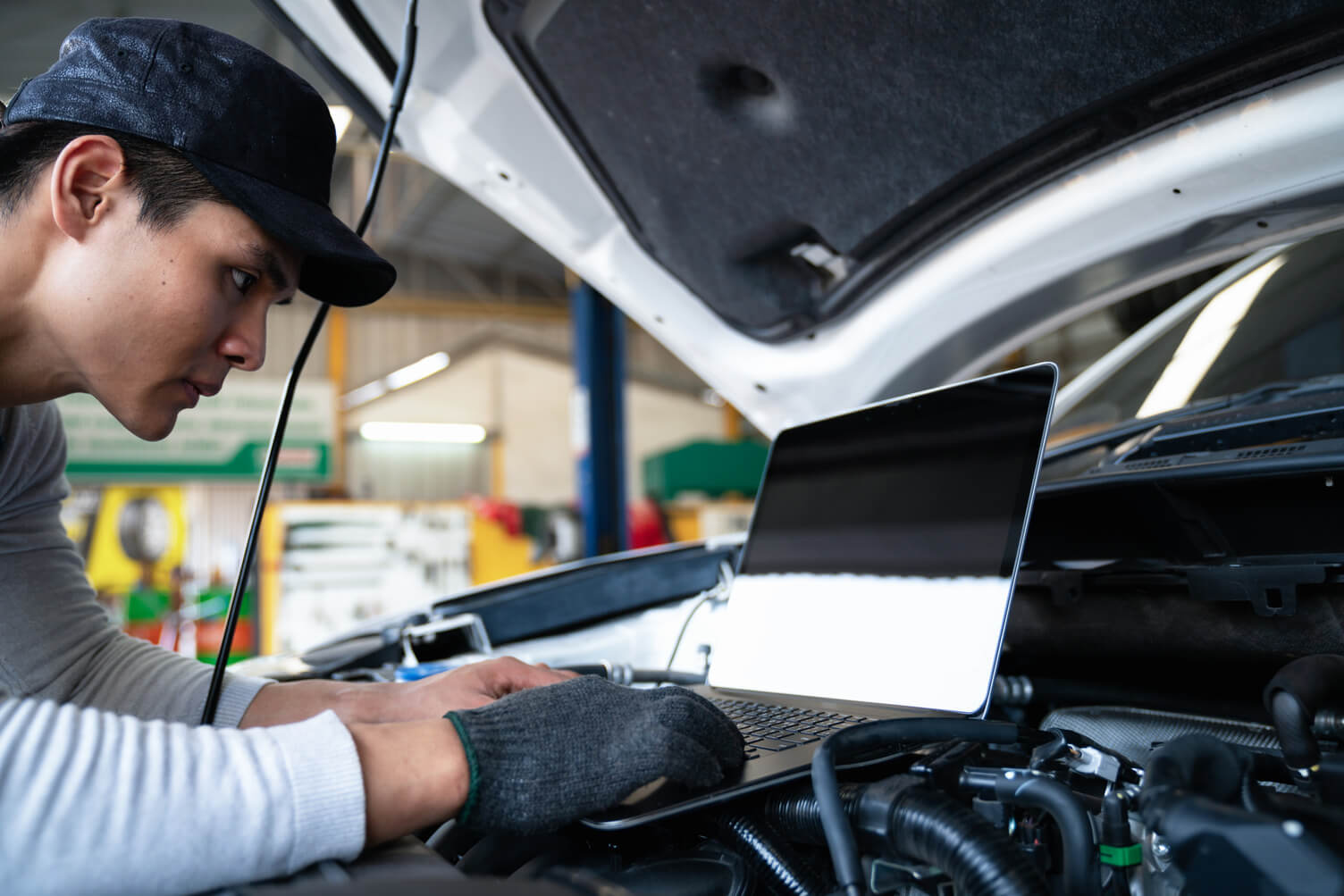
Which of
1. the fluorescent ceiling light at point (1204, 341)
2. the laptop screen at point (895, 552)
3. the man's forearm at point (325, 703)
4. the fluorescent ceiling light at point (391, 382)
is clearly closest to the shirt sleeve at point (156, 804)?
the man's forearm at point (325, 703)

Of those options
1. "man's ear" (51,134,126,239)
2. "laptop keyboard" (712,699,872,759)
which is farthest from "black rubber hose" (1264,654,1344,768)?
"man's ear" (51,134,126,239)

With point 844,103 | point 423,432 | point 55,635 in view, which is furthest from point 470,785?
point 423,432

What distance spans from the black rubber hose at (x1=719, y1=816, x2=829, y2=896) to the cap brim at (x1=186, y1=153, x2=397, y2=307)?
523 mm

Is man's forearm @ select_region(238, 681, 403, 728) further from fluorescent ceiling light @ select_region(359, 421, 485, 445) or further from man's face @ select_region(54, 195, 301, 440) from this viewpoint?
fluorescent ceiling light @ select_region(359, 421, 485, 445)

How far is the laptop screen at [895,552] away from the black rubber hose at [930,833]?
23 centimetres

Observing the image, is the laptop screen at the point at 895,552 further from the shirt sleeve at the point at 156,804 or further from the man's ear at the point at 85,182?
the man's ear at the point at 85,182

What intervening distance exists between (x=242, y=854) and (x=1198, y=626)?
2.39 ft

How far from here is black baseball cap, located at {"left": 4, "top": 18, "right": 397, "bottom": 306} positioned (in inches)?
26.5

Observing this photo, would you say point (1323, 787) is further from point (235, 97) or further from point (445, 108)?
point (445, 108)

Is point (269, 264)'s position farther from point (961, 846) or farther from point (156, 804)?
point (961, 846)

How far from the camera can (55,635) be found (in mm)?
857

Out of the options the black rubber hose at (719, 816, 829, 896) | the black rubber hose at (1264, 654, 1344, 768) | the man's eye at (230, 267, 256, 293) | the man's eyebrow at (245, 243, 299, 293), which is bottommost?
the black rubber hose at (719, 816, 829, 896)

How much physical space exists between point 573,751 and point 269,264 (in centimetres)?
47

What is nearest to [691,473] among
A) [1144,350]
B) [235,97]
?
[1144,350]
